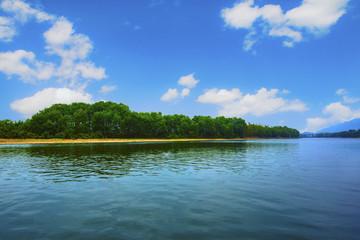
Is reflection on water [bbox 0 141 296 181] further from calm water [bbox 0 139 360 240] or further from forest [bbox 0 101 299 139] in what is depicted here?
forest [bbox 0 101 299 139]

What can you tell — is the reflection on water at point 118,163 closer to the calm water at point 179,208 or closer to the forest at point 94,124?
the calm water at point 179,208

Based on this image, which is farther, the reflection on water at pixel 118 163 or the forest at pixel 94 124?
the forest at pixel 94 124

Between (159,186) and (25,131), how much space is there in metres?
136

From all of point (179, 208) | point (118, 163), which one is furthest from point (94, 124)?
point (179, 208)

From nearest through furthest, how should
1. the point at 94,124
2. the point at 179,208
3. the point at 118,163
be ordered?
the point at 179,208
the point at 118,163
the point at 94,124

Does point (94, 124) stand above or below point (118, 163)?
above

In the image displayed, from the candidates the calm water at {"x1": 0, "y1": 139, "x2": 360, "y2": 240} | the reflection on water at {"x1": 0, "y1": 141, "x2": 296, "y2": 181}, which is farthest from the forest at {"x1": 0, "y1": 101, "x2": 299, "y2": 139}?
the calm water at {"x1": 0, "y1": 139, "x2": 360, "y2": 240}

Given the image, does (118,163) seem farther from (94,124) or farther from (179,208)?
(94,124)

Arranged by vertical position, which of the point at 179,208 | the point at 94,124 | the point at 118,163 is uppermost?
the point at 94,124

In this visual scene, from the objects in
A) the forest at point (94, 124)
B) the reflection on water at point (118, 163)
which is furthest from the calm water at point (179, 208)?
the forest at point (94, 124)

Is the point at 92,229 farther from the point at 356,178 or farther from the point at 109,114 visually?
the point at 109,114

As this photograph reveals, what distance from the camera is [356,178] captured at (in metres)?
20.1

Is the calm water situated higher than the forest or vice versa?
the forest

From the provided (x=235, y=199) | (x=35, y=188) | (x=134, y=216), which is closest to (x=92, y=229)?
(x=134, y=216)
